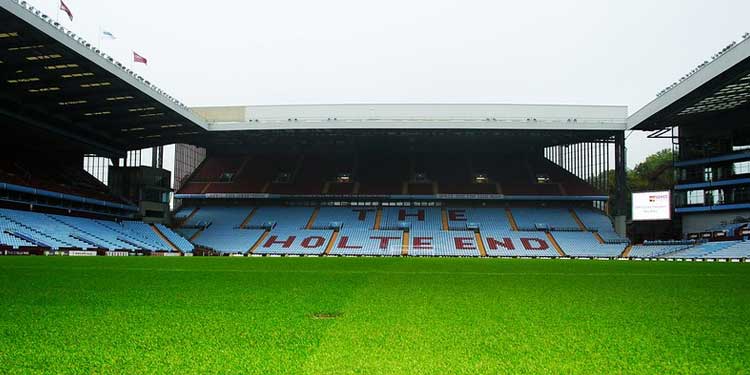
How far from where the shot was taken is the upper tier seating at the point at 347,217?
53.8 metres

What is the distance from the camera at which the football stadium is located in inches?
186

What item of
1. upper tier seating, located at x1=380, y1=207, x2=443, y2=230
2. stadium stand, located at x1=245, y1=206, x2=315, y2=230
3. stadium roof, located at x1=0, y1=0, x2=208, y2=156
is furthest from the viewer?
stadium stand, located at x1=245, y1=206, x2=315, y2=230

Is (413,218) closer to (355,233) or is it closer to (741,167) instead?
(355,233)

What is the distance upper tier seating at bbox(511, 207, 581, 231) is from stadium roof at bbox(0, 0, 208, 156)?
28.5 meters

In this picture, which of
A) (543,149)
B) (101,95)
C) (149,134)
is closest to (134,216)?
(149,134)

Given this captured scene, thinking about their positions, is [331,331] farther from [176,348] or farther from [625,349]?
[625,349]

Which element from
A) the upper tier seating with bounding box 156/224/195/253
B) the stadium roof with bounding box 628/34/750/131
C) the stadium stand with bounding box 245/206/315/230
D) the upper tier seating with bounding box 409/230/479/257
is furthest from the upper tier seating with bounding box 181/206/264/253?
the stadium roof with bounding box 628/34/750/131

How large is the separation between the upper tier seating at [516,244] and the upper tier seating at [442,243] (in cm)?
129

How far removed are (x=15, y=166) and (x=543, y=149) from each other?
4799cm

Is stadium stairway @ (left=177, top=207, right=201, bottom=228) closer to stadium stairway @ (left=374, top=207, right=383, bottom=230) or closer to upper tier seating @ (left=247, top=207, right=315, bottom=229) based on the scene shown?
upper tier seating @ (left=247, top=207, right=315, bottom=229)

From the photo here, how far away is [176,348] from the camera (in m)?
4.49

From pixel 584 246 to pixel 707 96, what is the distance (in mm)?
14933

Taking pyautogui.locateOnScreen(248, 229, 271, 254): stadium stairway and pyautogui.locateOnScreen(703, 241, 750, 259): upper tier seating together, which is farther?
pyautogui.locateOnScreen(248, 229, 271, 254): stadium stairway

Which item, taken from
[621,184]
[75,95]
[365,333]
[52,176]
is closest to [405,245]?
[621,184]
